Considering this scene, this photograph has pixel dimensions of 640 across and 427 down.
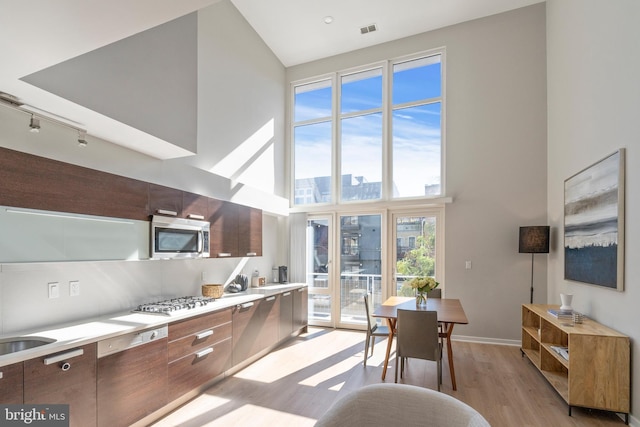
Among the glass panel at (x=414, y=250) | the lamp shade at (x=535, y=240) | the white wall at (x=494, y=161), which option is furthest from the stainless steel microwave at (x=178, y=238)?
the lamp shade at (x=535, y=240)

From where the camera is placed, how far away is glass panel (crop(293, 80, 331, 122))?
6.14 metres

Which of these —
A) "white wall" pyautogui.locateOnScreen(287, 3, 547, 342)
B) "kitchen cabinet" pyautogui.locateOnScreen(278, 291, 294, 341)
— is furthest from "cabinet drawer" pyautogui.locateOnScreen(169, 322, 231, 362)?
"white wall" pyautogui.locateOnScreen(287, 3, 547, 342)

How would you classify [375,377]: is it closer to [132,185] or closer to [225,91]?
[132,185]

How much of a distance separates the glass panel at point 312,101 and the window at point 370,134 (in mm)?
18

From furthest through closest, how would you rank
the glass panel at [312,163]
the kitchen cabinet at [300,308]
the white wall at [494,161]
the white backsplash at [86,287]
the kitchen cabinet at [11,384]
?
the glass panel at [312,163]
the kitchen cabinet at [300,308]
the white wall at [494,161]
the white backsplash at [86,287]
the kitchen cabinet at [11,384]

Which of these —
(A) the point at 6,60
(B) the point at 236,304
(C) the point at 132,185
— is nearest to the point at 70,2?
(A) the point at 6,60

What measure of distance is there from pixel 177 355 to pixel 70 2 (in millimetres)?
2528

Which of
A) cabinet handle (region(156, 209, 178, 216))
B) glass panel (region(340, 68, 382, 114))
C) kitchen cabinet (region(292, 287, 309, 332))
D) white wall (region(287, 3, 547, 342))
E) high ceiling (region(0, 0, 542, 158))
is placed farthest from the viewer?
glass panel (region(340, 68, 382, 114))

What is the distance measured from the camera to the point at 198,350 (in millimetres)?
3037

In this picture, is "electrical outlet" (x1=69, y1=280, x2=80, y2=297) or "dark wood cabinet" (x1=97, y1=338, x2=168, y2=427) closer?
"dark wood cabinet" (x1=97, y1=338, x2=168, y2=427)

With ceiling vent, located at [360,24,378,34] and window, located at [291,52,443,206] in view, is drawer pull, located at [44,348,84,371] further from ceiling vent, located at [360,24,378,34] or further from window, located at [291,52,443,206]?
ceiling vent, located at [360,24,378,34]

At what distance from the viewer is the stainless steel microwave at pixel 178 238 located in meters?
2.92

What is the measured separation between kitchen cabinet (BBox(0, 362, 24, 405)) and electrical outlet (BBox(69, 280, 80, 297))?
0.83 meters

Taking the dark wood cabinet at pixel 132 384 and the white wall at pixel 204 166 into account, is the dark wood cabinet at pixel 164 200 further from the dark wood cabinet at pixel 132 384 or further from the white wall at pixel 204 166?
the dark wood cabinet at pixel 132 384
